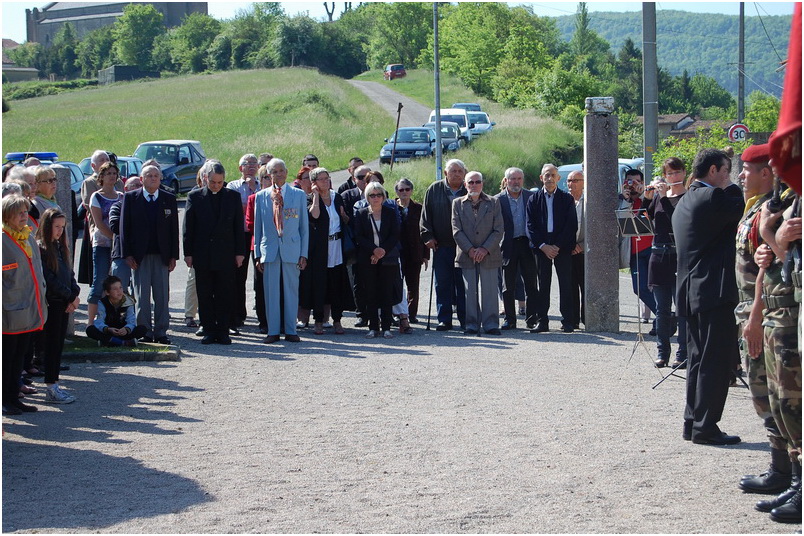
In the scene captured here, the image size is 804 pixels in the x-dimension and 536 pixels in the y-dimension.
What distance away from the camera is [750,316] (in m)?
6.09

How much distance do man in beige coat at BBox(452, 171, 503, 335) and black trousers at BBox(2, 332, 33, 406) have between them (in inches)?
240

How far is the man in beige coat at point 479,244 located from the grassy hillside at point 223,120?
3229 cm

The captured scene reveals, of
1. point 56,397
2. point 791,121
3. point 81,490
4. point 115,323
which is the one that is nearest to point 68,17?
point 115,323

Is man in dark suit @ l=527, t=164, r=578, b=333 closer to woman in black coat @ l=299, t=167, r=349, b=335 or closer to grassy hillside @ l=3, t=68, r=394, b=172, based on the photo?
woman in black coat @ l=299, t=167, r=349, b=335

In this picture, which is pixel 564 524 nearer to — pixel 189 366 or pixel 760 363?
pixel 760 363


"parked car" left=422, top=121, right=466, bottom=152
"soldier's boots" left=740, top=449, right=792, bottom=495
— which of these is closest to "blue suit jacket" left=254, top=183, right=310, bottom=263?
"soldier's boots" left=740, top=449, right=792, bottom=495

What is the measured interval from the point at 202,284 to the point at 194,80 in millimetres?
90707

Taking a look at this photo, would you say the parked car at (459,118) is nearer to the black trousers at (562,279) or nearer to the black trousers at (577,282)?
the black trousers at (577,282)

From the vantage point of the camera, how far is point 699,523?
5.73 metres

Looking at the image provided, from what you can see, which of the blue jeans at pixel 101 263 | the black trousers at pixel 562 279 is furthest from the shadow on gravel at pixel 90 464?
the black trousers at pixel 562 279

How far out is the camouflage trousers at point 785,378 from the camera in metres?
5.50

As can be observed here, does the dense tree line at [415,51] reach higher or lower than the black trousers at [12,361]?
higher

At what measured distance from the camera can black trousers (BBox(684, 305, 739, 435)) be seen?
740 centimetres

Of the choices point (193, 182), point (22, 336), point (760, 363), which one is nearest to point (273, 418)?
point (22, 336)
